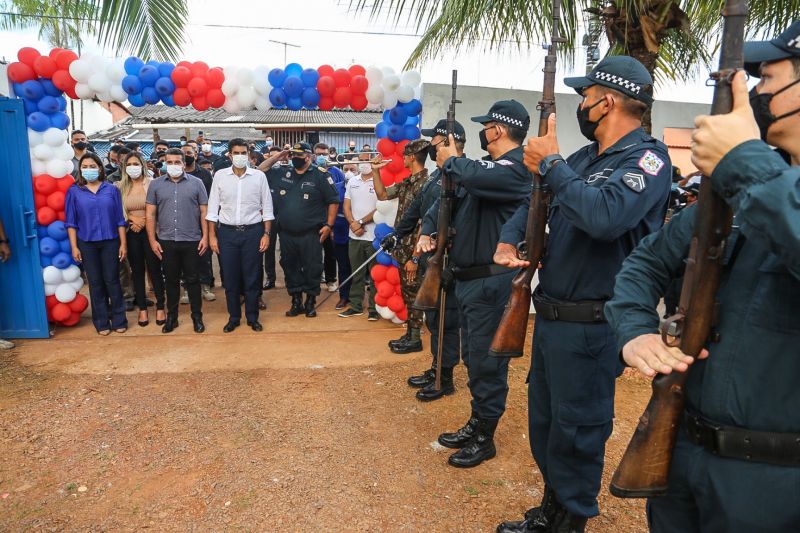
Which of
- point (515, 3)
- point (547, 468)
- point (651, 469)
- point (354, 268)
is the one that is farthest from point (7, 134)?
point (651, 469)

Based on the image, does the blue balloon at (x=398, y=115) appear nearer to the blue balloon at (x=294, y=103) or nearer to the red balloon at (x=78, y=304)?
the blue balloon at (x=294, y=103)

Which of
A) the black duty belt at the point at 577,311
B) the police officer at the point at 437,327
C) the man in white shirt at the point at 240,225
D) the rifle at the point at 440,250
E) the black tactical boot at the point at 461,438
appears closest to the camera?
the black duty belt at the point at 577,311

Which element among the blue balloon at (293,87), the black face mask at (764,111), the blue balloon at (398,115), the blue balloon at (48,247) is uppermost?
the blue balloon at (293,87)

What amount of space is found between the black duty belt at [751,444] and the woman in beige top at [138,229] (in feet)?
18.0

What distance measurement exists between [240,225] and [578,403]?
4.26 meters

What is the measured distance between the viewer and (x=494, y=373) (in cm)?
310

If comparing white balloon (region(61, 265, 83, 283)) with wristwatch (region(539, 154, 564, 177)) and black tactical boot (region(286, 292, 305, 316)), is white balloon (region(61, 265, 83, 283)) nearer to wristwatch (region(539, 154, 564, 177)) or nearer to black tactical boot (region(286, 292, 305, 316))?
black tactical boot (region(286, 292, 305, 316))

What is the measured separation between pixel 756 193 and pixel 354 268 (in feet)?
18.2

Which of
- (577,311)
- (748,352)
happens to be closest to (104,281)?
(577,311)

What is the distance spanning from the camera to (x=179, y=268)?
5594mm

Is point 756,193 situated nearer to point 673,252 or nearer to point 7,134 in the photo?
point 673,252

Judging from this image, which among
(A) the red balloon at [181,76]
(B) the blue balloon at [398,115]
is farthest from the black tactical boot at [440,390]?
(A) the red balloon at [181,76]

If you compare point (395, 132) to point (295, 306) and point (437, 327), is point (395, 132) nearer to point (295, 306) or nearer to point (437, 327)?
point (295, 306)

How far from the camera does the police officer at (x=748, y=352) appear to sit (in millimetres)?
1074
